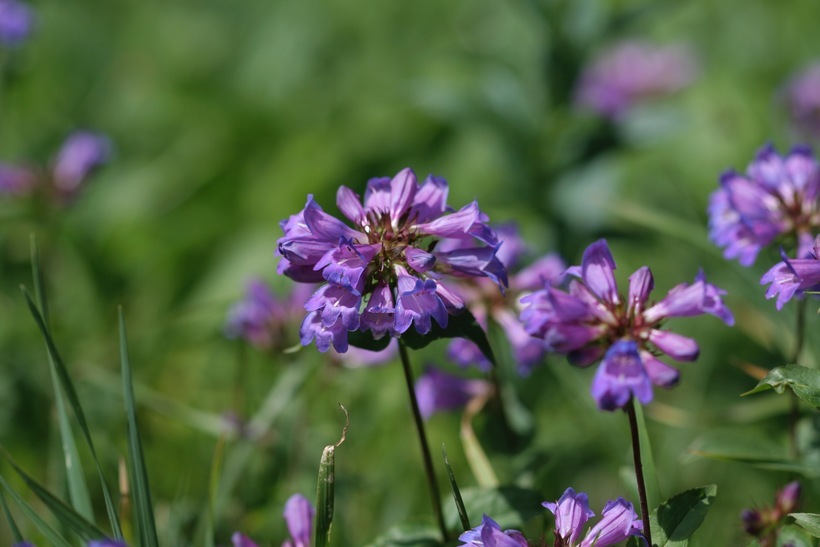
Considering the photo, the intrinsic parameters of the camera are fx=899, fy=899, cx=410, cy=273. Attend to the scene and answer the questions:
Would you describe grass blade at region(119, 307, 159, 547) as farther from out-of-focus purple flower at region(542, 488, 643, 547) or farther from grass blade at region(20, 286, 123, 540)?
out-of-focus purple flower at region(542, 488, 643, 547)

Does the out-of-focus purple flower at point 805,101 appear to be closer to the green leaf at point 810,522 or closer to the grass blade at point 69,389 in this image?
the green leaf at point 810,522

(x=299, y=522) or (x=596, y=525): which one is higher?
(x=299, y=522)

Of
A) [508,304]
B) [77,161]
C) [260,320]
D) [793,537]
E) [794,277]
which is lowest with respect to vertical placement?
[793,537]

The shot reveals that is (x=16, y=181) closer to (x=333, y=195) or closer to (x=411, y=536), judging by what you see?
(x=333, y=195)

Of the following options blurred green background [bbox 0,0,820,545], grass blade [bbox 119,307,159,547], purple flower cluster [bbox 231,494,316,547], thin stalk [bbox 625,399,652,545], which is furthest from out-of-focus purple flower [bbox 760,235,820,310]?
grass blade [bbox 119,307,159,547]

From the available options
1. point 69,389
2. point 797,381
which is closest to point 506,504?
point 797,381
